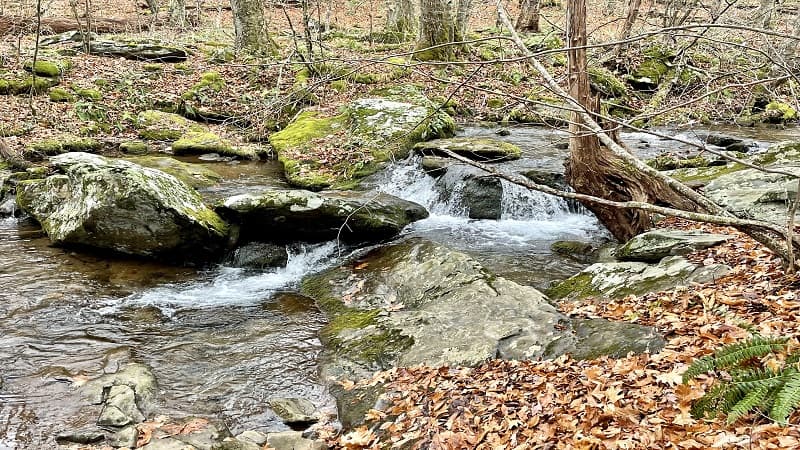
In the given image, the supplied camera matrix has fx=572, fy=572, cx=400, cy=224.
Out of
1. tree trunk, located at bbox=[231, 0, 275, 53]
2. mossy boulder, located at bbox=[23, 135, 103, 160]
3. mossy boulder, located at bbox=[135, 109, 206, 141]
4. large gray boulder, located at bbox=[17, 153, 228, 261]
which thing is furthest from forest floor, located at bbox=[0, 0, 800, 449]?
tree trunk, located at bbox=[231, 0, 275, 53]

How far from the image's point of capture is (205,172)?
1202 cm

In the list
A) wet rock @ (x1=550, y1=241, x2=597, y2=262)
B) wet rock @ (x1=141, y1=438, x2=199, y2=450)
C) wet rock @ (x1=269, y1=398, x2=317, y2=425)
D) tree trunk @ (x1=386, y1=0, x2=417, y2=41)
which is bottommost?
wet rock @ (x1=269, y1=398, x2=317, y2=425)

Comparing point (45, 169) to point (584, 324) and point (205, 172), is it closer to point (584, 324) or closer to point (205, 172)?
point (205, 172)

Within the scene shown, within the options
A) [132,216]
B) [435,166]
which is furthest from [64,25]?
[435,166]

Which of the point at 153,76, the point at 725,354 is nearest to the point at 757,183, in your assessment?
the point at 725,354

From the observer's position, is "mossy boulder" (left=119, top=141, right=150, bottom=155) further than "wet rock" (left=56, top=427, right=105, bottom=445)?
Yes

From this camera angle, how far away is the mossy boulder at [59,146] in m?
12.8

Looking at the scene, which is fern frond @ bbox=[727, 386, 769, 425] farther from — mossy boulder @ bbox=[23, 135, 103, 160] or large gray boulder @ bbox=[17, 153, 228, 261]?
mossy boulder @ bbox=[23, 135, 103, 160]

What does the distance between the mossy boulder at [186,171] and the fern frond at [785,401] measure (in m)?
10.1

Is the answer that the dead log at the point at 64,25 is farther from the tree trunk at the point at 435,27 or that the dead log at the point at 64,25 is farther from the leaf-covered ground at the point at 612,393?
the leaf-covered ground at the point at 612,393

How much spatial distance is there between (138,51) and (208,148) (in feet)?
27.0

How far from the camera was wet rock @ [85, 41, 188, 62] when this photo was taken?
1975cm

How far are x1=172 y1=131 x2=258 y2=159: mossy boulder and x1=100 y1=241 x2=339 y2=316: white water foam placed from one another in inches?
222

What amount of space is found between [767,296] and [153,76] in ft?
59.1
